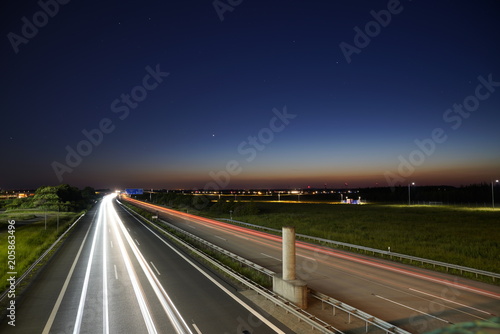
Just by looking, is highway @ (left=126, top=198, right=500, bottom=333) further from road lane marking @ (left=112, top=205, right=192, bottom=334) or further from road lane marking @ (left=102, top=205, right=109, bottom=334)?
road lane marking @ (left=102, top=205, right=109, bottom=334)

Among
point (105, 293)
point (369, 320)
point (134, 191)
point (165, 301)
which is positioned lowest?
point (105, 293)

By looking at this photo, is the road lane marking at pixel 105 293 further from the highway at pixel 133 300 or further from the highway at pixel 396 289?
the highway at pixel 396 289

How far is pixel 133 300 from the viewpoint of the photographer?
1506 cm

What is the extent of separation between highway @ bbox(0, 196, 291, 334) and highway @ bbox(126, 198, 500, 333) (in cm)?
502

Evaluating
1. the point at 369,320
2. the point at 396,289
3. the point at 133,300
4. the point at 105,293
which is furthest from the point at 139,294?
the point at 396,289

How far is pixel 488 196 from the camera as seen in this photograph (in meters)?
128

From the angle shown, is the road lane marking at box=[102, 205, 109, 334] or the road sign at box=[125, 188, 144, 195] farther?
the road sign at box=[125, 188, 144, 195]

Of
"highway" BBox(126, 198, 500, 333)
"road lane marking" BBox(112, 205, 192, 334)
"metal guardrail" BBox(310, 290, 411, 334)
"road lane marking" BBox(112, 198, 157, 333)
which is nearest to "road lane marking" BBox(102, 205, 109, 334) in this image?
"road lane marking" BBox(112, 198, 157, 333)

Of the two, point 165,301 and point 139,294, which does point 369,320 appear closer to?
point 165,301

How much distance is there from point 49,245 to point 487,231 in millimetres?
52612

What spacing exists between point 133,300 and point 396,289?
1399 cm

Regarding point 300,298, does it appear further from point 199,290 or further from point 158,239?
point 158,239

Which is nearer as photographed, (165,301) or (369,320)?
(369,320)

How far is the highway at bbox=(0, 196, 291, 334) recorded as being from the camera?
1208 cm
